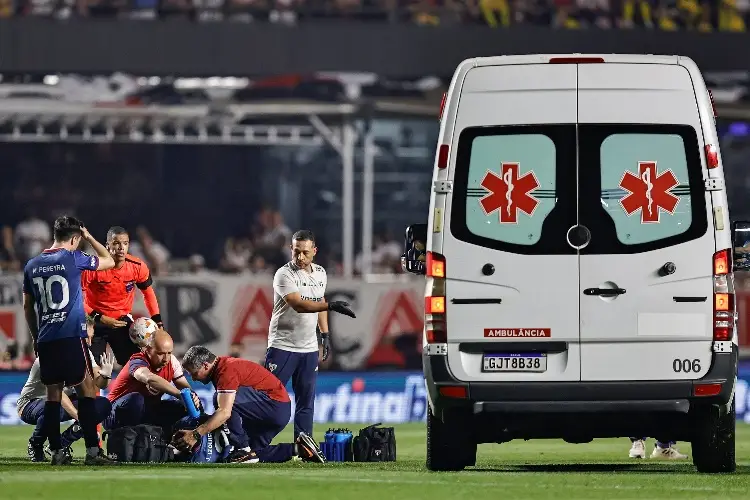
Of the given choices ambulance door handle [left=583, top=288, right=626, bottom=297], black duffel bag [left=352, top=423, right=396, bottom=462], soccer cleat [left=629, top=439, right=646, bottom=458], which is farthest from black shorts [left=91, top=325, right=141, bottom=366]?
ambulance door handle [left=583, top=288, right=626, bottom=297]

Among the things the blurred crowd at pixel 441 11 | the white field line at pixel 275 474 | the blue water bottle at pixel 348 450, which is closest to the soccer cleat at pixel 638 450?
the blue water bottle at pixel 348 450

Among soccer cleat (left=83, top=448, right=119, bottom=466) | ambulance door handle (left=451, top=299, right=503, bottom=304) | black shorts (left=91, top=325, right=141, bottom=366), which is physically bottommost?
soccer cleat (left=83, top=448, right=119, bottom=466)

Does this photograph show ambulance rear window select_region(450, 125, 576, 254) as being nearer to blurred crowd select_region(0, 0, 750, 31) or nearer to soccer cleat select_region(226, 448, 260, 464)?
soccer cleat select_region(226, 448, 260, 464)

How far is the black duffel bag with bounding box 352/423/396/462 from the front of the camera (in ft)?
48.2

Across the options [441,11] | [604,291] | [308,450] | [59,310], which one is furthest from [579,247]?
[441,11]

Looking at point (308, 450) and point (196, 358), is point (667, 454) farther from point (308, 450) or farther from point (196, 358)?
point (196, 358)

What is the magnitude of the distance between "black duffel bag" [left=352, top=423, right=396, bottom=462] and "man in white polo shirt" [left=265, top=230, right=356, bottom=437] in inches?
19.3

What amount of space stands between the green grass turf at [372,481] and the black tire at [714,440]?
12cm

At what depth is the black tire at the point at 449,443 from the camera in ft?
40.1

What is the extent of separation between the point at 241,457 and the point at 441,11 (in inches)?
551

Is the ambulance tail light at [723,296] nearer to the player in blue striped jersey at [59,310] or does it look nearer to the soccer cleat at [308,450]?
the soccer cleat at [308,450]

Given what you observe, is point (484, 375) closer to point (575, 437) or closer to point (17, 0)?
point (575, 437)

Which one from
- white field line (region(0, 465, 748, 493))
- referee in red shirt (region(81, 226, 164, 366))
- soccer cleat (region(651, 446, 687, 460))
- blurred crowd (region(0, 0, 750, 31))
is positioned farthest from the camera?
blurred crowd (region(0, 0, 750, 31))

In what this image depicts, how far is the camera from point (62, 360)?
43.6ft
